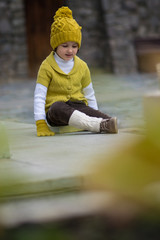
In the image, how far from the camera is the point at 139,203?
1.85m

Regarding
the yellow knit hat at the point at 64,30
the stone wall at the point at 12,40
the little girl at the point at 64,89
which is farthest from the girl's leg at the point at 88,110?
the stone wall at the point at 12,40

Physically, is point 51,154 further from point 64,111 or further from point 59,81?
point 59,81

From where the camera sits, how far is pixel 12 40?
1021 centimetres

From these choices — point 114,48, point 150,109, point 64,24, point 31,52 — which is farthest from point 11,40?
point 150,109

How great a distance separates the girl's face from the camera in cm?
362

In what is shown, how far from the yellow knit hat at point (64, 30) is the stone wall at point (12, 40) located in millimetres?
6424

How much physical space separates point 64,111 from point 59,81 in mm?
239

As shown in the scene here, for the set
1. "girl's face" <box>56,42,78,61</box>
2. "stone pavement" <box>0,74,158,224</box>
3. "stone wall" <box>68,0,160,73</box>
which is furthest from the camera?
"stone wall" <box>68,0,160,73</box>

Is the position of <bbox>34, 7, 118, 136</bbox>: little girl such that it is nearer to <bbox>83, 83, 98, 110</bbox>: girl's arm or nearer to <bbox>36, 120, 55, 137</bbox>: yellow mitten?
<bbox>36, 120, 55, 137</bbox>: yellow mitten

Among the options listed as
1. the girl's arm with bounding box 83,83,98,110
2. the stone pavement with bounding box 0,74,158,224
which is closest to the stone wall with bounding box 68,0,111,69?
the stone pavement with bounding box 0,74,158,224

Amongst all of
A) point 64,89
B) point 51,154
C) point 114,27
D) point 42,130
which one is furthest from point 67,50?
point 114,27

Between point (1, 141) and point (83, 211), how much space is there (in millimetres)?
840

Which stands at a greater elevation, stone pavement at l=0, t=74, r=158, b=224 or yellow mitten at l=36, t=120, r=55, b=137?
yellow mitten at l=36, t=120, r=55, b=137

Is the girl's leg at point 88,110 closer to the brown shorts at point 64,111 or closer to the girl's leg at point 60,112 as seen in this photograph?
the brown shorts at point 64,111
